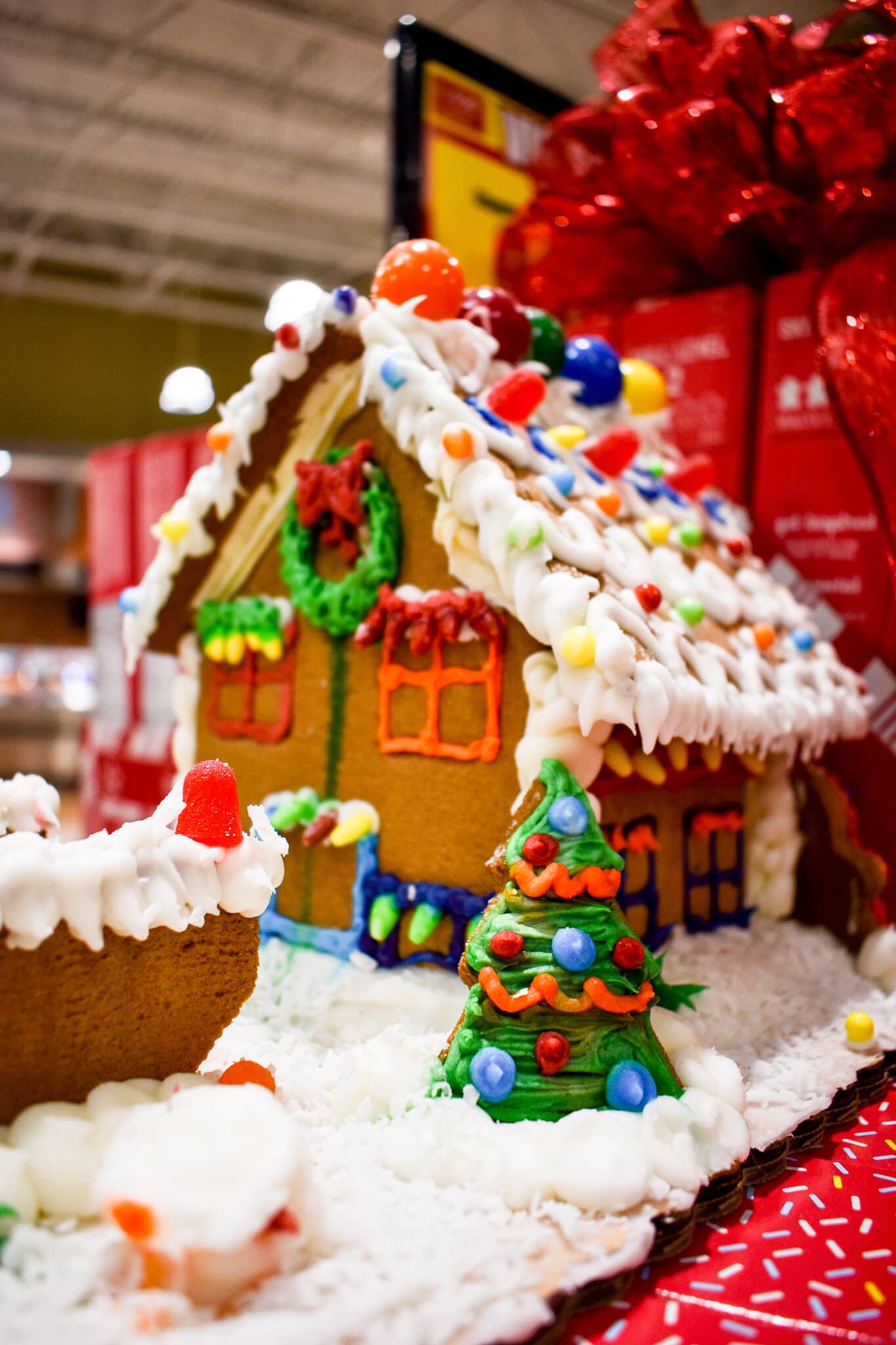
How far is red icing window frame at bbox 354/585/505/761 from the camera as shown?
2281 mm

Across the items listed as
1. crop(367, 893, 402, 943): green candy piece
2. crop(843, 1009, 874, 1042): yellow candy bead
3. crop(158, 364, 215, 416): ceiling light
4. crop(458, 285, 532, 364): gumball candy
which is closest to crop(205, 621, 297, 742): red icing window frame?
crop(367, 893, 402, 943): green candy piece

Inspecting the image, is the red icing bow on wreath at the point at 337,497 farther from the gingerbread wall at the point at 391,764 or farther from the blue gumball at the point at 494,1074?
the blue gumball at the point at 494,1074

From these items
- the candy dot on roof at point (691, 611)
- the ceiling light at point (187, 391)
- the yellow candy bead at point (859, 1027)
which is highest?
the ceiling light at point (187, 391)

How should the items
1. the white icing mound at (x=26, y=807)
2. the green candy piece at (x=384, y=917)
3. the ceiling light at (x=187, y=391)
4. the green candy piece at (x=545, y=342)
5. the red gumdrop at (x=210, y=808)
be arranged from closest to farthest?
1. the red gumdrop at (x=210, y=808)
2. the white icing mound at (x=26, y=807)
3. the green candy piece at (x=384, y=917)
4. the green candy piece at (x=545, y=342)
5. the ceiling light at (x=187, y=391)

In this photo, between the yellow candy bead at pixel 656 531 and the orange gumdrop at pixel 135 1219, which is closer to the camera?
the orange gumdrop at pixel 135 1219

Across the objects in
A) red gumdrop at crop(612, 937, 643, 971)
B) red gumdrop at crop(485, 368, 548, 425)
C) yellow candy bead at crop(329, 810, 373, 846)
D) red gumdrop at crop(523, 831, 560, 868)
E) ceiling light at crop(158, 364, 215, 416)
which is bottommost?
red gumdrop at crop(612, 937, 643, 971)

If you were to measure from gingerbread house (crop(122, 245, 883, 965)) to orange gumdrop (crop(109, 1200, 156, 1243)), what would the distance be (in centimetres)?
104

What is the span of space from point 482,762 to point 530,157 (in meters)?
3.00

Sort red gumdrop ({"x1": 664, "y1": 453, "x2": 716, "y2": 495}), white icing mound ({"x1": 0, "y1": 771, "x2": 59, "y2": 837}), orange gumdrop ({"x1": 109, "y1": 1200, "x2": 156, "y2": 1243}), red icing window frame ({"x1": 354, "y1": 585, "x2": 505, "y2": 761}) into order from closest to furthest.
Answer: orange gumdrop ({"x1": 109, "y1": 1200, "x2": 156, "y2": 1243}) → white icing mound ({"x1": 0, "y1": 771, "x2": 59, "y2": 837}) → red icing window frame ({"x1": 354, "y1": 585, "x2": 505, "y2": 761}) → red gumdrop ({"x1": 664, "y1": 453, "x2": 716, "y2": 495})

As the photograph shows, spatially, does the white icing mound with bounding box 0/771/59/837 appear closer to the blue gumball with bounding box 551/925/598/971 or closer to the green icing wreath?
the green icing wreath

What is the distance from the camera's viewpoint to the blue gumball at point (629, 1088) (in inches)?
69.1

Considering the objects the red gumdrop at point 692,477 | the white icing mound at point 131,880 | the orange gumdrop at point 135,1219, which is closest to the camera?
the orange gumdrop at point 135,1219

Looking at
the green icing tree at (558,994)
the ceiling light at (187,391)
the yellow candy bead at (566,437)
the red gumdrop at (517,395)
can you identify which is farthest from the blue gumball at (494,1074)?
the ceiling light at (187,391)

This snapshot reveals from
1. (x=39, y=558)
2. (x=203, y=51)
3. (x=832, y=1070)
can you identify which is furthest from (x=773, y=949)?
(x=39, y=558)
